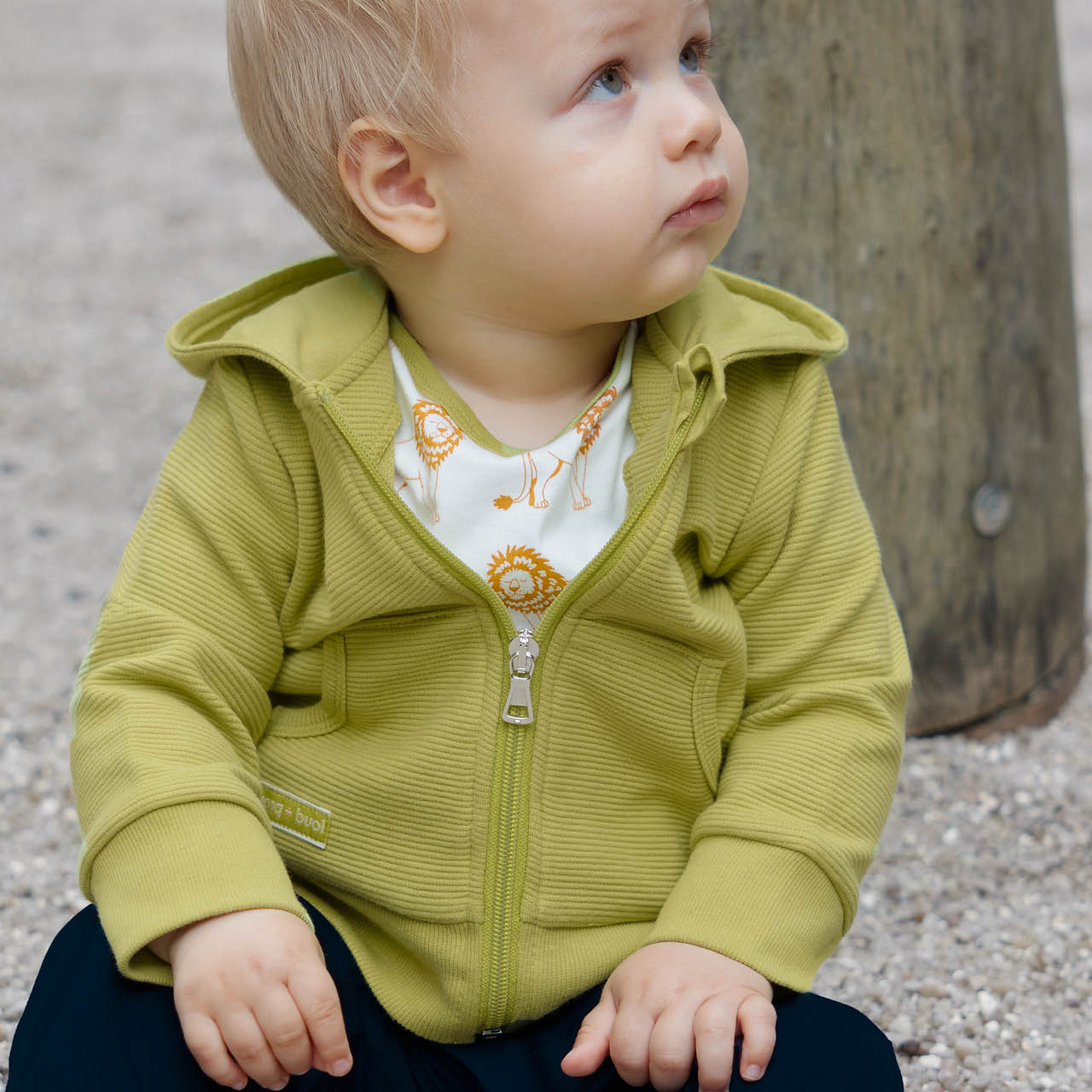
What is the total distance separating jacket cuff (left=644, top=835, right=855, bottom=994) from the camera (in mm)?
1516

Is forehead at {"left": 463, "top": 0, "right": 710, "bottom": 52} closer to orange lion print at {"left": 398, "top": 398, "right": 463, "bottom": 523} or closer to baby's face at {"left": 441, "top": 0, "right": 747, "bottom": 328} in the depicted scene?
baby's face at {"left": 441, "top": 0, "right": 747, "bottom": 328}

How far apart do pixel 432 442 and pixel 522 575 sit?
0.56ft

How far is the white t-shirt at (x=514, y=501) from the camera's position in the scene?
1.60 meters

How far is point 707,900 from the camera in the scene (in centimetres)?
154

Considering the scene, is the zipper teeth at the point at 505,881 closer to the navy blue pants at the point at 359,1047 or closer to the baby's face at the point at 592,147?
the navy blue pants at the point at 359,1047

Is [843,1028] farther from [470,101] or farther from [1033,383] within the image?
[1033,383]

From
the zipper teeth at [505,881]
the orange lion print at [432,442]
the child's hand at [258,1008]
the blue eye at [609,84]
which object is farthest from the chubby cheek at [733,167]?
the child's hand at [258,1008]

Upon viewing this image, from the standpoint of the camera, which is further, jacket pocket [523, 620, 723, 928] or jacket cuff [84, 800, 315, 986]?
jacket pocket [523, 620, 723, 928]

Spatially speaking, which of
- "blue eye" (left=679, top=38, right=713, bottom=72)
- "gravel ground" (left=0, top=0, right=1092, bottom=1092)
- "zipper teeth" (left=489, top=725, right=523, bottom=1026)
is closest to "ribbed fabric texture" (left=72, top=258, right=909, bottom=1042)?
"zipper teeth" (left=489, top=725, right=523, bottom=1026)

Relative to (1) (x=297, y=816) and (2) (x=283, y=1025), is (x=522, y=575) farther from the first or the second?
(2) (x=283, y=1025)

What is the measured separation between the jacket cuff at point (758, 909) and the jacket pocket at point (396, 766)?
22 cm

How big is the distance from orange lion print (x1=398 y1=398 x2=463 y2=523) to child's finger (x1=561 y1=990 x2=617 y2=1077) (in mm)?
520

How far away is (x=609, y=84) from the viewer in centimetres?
150

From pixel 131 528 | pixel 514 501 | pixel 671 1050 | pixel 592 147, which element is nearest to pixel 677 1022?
pixel 671 1050
